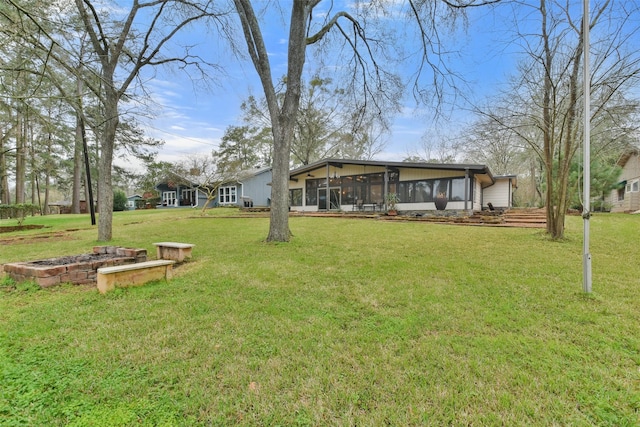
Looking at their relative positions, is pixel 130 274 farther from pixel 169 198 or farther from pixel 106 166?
pixel 169 198

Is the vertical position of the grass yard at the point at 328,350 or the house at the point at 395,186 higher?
the house at the point at 395,186

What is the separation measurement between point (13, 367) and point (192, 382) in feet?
4.45

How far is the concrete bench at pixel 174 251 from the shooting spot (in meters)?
5.27

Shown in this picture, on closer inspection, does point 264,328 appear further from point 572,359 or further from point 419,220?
point 419,220

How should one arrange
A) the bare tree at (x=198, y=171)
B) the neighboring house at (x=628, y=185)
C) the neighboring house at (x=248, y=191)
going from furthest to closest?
the neighboring house at (x=248, y=191) → the bare tree at (x=198, y=171) → the neighboring house at (x=628, y=185)

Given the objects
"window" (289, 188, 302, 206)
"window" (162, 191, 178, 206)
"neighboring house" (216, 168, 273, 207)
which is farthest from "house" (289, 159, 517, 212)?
"window" (162, 191, 178, 206)

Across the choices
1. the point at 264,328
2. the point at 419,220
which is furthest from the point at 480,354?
the point at 419,220

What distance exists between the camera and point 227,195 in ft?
89.0

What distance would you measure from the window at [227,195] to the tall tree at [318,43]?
20245 mm

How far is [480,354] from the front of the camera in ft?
7.04

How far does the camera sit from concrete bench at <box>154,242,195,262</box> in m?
5.27

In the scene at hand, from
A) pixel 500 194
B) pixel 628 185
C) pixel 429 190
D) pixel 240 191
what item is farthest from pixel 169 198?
pixel 628 185

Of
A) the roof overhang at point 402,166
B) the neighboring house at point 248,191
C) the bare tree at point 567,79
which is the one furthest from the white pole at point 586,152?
the neighboring house at point 248,191

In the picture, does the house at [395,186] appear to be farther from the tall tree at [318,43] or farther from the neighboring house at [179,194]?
the neighboring house at [179,194]
